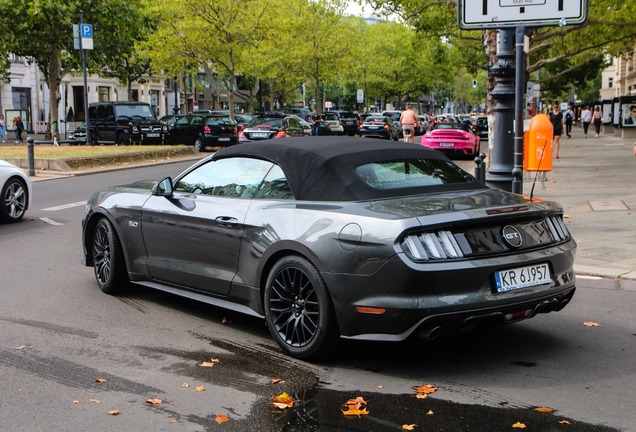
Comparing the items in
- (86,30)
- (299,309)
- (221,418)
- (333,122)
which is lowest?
(221,418)

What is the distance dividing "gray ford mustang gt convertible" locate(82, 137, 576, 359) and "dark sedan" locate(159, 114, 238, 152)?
24.7 m

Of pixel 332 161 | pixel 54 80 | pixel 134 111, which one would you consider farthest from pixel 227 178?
pixel 54 80

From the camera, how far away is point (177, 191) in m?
6.16

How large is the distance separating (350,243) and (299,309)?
0.66 m

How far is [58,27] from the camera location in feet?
115

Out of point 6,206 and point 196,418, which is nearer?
point 196,418

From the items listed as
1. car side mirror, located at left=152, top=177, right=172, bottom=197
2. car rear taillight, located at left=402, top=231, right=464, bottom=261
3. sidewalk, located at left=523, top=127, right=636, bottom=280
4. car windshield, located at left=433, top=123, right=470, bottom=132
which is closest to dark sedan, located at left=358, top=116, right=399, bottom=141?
car windshield, located at left=433, top=123, right=470, bottom=132

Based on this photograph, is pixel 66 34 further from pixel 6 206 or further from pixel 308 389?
pixel 308 389

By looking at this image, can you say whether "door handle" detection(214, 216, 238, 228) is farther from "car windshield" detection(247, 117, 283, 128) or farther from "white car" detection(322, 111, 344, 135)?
"white car" detection(322, 111, 344, 135)

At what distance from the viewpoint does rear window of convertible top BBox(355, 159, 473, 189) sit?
5121 millimetres

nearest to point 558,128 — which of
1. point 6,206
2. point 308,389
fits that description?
point 6,206

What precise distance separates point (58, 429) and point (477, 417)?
2.16 meters

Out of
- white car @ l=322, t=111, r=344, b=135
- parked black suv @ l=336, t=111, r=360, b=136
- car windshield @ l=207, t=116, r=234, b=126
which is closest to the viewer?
car windshield @ l=207, t=116, r=234, b=126

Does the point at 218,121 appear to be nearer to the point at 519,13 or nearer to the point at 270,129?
the point at 270,129
